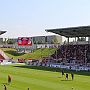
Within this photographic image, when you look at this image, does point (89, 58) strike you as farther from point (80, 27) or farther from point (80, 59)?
point (80, 27)

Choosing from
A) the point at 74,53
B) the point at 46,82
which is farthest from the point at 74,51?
the point at 46,82

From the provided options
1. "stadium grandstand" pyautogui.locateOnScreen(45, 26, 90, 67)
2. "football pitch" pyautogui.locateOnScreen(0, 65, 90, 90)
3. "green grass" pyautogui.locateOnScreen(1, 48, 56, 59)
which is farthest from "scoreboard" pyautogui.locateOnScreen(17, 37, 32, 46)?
"football pitch" pyautogui.locateOnScreen(0, 65, 90, 90)

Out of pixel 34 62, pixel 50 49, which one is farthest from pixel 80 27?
pixel 50 49

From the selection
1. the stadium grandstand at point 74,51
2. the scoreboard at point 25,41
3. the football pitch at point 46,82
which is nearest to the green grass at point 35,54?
the scoreboard at point 25,41

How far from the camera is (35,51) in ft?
369

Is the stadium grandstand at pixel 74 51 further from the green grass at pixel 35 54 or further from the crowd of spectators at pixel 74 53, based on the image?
the green grass at pixel 35 54

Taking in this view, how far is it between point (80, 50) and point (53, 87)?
52793 mm

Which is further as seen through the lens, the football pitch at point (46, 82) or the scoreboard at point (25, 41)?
the scoreboard at point (25, 41)

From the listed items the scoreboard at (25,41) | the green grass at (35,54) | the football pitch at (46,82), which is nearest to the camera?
the football pitch at (46,82)

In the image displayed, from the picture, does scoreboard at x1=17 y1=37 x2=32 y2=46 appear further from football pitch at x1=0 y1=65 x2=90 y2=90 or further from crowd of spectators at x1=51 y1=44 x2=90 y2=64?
football pitch at x1=0 y1=65 x2=90 y2=90

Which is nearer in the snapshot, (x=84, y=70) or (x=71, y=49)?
(x=84, y=70)

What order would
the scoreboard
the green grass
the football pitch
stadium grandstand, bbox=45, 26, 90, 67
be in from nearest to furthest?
the football pitch, stadium grandstand, bbox=45, 26, 90, 67, the scoreboard, the green grass

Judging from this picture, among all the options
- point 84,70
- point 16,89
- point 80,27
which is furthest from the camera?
point 80,27

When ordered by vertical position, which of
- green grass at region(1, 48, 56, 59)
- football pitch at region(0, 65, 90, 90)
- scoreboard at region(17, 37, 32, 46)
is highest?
scoreboard at region(17, 37, 32, 46)
